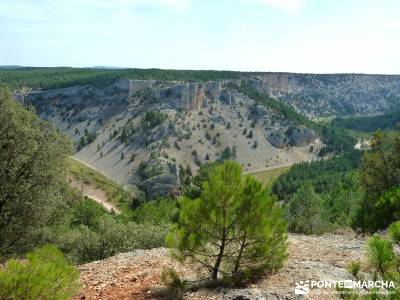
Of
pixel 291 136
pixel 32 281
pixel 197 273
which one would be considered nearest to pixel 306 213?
pixel 197 273

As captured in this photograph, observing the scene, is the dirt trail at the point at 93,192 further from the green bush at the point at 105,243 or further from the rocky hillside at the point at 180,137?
the green bush at the point at 105,243

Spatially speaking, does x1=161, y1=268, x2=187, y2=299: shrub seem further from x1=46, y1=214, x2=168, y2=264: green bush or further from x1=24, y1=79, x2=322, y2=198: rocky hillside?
x1=24, y1=79, x2=322, y2=198: rocky hillside

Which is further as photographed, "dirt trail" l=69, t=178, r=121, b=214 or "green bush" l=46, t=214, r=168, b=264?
"dirt trail" l=69, t=178, r=121, b=214

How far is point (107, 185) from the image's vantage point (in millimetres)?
130750

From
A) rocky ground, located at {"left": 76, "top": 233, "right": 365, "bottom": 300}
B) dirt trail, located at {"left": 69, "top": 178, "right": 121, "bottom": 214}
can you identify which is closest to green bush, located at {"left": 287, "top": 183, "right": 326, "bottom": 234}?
rocky ground, located at {"left": 76, "top": 233, "right": 365, "bottom": 300}

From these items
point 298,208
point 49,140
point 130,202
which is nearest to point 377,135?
point 298,208

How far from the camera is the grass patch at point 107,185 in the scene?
11812 cm

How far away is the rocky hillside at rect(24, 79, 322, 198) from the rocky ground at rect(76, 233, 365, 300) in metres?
110

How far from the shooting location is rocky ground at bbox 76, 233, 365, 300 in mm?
14836

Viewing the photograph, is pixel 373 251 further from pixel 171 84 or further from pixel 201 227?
pixel 171 84

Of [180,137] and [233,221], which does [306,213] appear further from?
[180,137]

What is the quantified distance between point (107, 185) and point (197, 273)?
118 meters

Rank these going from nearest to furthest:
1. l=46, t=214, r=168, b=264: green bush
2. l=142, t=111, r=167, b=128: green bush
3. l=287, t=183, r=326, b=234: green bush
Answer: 1. l=46, t=214, r=168, b=264: green bush
2. l=287, t=183, r=326, b=234: green bush
3. l=142, t=111, r=167, b=128: green bush

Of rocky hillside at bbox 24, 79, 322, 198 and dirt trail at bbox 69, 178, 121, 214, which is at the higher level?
rocky hillside at bbox 24, 79, 322, 198
